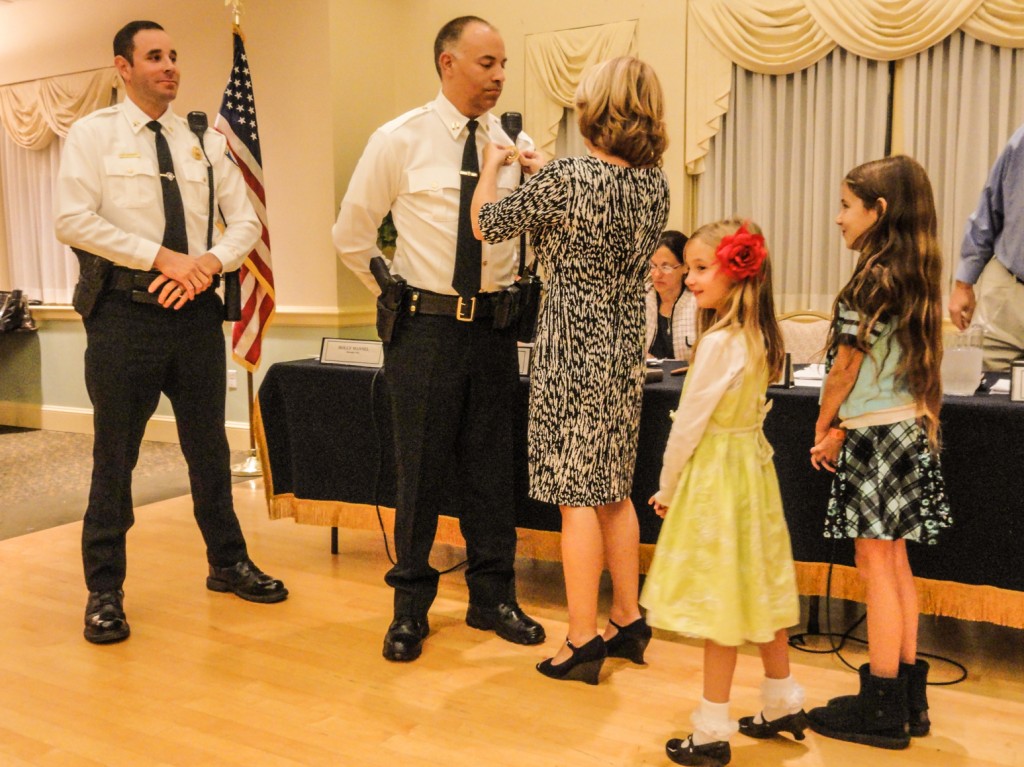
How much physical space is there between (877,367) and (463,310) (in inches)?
41.8

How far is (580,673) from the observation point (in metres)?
2.39

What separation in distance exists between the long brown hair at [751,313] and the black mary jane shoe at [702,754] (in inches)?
31.3

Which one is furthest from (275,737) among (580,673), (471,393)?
(471,393)

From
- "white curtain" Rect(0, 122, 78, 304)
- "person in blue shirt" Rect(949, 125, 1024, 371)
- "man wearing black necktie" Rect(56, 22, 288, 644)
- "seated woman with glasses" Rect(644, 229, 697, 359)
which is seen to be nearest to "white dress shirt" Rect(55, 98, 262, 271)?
"man wearing black necktie" Rect(56, 22, 288, 644)

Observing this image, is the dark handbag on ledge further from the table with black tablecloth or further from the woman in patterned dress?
the woman in patterned dress

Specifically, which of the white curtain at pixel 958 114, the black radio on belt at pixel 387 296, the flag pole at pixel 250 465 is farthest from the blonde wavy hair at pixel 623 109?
the flag pole at pixel 250 465

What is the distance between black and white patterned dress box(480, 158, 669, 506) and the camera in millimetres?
2209

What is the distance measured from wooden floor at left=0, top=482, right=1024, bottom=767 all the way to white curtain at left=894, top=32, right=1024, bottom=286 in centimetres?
250

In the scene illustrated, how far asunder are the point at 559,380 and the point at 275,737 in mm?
1072

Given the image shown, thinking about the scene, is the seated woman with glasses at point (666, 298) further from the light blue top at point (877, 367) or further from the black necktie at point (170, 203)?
the black necktie at point (170, 203)

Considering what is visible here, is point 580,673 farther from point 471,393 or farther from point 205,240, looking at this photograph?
point 205,240

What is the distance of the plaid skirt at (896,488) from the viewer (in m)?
2.03

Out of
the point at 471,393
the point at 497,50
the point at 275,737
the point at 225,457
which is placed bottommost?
the point at 275,737

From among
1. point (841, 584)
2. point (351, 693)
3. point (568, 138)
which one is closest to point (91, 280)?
point (351, 693)
